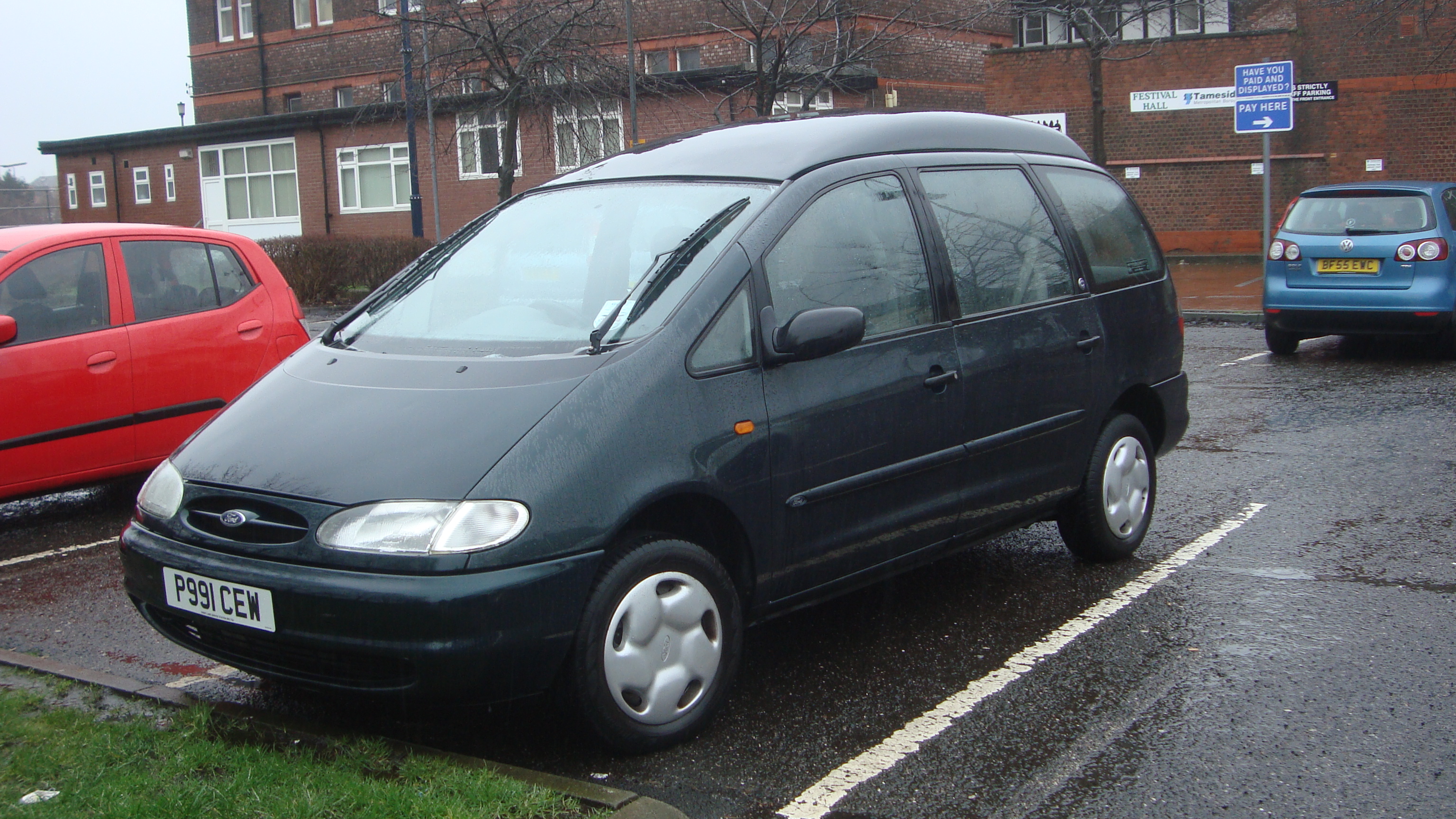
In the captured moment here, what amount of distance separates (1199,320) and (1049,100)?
1351 centimetres

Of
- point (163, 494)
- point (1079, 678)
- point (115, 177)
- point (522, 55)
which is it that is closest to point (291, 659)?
point (163, 494)

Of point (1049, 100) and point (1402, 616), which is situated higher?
point (1049, 100)

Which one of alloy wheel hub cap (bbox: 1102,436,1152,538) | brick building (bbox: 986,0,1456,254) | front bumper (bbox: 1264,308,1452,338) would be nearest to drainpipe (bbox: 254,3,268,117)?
brick building (bbox: 986,0,1456,254)

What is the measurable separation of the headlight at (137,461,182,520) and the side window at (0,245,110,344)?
3.29 metres

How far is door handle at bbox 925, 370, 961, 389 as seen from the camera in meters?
4.48

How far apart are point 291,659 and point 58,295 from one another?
4373 mm

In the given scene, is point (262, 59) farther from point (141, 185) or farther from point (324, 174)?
point (324, 174)

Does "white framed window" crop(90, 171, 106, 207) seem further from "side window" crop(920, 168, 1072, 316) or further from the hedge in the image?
"side window" crop(920, 168, 1072, 316)

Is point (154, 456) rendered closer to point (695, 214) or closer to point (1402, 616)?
point (695, 214)

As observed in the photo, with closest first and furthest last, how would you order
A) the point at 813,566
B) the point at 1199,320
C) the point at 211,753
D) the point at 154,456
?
the point at 211,753, the point at 813,566, the point at 154,456, the point at 1199,320

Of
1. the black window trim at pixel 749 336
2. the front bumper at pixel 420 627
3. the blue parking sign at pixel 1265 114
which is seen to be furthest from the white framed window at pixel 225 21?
the front bumper at pixel 420 627

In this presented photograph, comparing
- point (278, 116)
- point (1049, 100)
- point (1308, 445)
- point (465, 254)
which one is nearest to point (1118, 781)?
point (465, 254)

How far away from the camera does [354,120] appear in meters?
33.3

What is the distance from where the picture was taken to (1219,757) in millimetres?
3668
